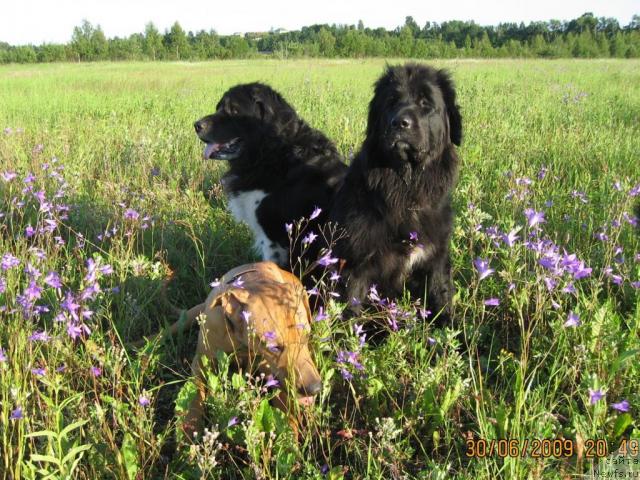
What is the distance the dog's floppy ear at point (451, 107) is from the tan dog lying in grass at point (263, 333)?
5.36 feet

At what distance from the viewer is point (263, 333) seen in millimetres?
1867

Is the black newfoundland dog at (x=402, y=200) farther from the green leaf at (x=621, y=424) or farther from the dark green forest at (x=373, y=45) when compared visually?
the dark green forest at (x=373, y=45)

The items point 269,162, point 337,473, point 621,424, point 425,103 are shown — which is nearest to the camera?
point 337,473

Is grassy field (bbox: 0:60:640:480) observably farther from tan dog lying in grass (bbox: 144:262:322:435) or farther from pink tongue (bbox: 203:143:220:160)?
pink tongue (bbox: 203:143:220:160)

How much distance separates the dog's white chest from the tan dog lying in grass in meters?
1.50

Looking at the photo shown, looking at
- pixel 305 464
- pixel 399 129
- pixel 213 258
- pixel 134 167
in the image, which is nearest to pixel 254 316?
pixel 305 464

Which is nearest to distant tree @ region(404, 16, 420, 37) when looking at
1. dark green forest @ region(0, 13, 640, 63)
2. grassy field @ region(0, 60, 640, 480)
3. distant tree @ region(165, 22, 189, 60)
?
dark green forest @ region(0, 13, 640, 63)

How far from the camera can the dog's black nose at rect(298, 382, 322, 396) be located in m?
1.81

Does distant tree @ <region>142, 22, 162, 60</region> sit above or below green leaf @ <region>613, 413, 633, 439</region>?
above

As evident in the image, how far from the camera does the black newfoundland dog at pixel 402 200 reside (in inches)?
113

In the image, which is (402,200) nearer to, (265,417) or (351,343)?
(351,343)

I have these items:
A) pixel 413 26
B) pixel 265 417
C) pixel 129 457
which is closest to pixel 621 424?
pixel 265 417

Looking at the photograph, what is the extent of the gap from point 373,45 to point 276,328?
27580mm

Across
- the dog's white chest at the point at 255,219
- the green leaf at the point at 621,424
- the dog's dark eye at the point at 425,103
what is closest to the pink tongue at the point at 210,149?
the dog's white chest at the point at 255,219
